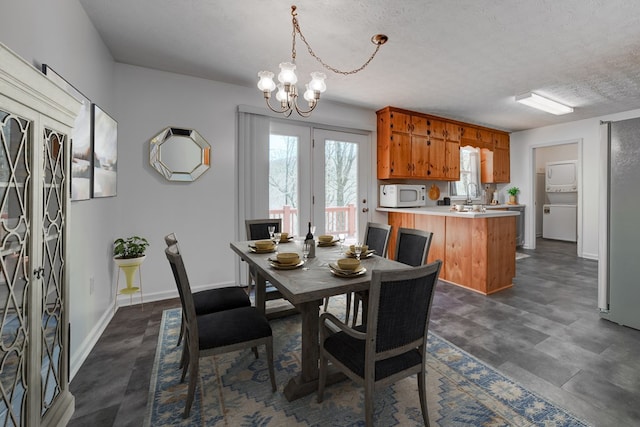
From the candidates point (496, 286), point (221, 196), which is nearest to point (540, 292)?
point (496, 286)

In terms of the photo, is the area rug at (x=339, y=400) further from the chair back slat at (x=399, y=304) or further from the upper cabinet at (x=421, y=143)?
the upper cabinet at (x=421, y=143)

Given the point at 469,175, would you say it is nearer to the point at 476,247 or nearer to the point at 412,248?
the point at 476,247

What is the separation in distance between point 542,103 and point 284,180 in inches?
151

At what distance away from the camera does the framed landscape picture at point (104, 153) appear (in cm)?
229

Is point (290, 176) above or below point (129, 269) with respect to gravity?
above

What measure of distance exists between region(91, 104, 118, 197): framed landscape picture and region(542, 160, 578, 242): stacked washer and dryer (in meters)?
8.70

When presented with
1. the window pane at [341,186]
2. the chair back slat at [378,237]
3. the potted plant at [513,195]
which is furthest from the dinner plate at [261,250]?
the potted plant at [513,195]

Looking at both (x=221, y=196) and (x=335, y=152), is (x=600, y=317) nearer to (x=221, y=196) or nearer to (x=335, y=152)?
(x=335, y=152)

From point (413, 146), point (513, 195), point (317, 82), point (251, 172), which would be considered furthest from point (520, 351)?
point (513, 195)

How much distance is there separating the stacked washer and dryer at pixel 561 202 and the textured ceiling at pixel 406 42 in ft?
11.6

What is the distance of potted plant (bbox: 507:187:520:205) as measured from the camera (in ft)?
20.1

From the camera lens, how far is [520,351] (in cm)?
212

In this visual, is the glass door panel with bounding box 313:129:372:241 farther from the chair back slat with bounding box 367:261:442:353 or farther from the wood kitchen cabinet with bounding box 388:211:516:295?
the chair back slat with bounding box 367:261:442:353

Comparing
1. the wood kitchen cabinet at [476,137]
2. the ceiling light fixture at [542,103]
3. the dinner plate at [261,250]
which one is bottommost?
the dinner plate at [261,250]
